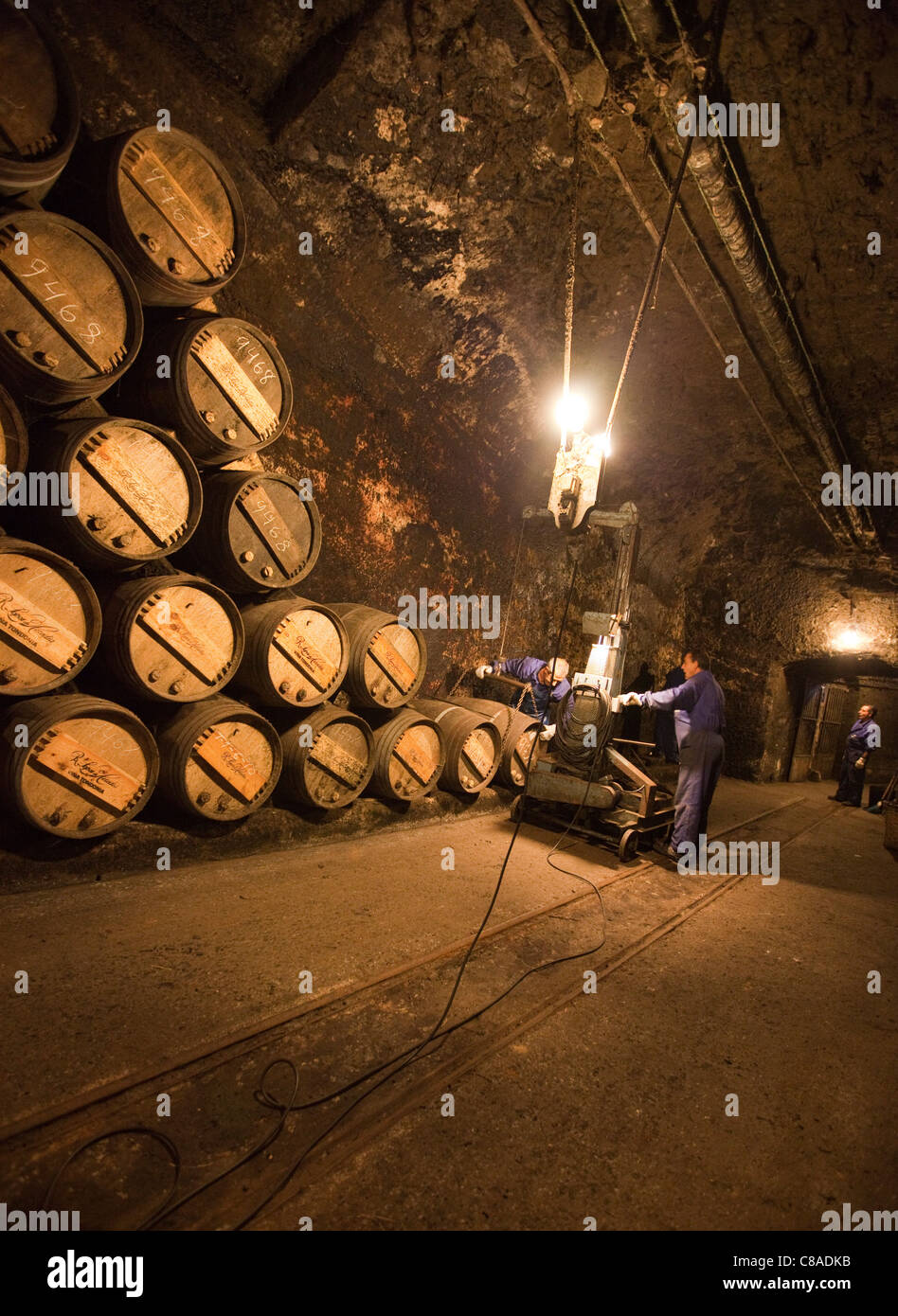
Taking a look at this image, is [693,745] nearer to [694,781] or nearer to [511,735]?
[694,781]

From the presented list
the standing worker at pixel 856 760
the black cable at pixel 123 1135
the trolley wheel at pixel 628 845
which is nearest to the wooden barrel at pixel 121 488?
the black cable at pixel 123 1135

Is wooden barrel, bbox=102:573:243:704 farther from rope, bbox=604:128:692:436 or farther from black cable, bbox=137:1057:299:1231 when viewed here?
rope, bbox=604:128:692:436

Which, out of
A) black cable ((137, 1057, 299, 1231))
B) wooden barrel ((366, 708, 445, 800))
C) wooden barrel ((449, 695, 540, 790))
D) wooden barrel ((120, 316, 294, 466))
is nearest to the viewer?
black cable ((137, 1057, 299, 1231))

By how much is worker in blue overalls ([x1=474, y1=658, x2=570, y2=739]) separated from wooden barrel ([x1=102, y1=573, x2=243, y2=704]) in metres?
3.62

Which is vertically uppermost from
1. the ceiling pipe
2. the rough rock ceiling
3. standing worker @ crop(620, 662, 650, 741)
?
the rough rock ceiling

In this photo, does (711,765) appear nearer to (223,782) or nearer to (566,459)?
(566,459)

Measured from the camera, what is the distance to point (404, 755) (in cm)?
517

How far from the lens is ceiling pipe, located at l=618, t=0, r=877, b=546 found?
157 inches

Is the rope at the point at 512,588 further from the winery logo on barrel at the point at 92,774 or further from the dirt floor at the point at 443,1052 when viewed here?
the winery logo on barrel at the point at 92,774

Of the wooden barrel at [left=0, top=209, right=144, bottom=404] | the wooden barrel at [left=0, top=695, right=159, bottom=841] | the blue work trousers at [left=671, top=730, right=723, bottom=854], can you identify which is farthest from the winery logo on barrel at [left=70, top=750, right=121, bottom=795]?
the blue work trousers at [left=671, top=730, right=723, bottom=854]

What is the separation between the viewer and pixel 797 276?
5.48m

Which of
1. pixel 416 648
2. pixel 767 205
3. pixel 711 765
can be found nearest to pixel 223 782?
pixel 416 648

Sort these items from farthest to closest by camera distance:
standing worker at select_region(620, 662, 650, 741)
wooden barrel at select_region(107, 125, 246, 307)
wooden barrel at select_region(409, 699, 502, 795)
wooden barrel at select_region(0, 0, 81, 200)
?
standing worker at select_region(620, 662, 650, 741) → wooden barrel at select_region(409, 699, 502, 795) → wooden barrel at select_region(107, 125, 246, 307) → wooden barrel at select_region(0, 0, 81, 200)

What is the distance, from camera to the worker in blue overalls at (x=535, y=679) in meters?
6.60
